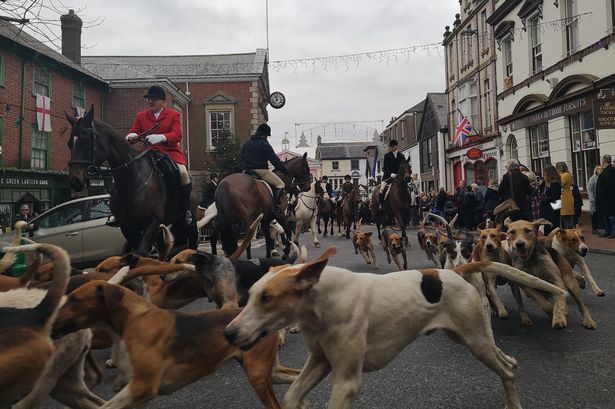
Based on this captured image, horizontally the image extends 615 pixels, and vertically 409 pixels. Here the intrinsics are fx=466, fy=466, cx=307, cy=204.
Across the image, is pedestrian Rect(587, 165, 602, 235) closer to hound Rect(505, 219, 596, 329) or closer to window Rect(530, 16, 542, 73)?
window Rect(530, 16, 542, 73)

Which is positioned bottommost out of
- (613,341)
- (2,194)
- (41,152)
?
(613,341)

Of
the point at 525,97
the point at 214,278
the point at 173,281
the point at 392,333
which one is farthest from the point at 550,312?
the point at 525,97

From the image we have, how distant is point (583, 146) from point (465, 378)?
53.8ft

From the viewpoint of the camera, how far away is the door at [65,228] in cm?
1006

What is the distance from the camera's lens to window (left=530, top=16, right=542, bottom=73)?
67.3 feet

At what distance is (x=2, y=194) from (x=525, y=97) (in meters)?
23.2

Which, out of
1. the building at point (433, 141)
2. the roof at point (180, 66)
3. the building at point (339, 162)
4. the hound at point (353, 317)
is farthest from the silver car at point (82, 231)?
the building at point (339, 162)

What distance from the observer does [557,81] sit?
18547 millimetres

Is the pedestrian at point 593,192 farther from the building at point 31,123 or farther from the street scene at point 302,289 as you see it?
the building at point 31,123

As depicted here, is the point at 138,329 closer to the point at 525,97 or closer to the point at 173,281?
the point at 173,281

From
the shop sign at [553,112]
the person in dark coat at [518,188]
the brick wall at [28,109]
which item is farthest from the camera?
the brick wall at [28,109]

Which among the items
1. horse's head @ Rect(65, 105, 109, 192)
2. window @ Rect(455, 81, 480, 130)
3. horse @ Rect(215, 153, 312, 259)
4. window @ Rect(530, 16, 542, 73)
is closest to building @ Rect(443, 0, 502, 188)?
window @ Rect(455, 81, 480, 130)

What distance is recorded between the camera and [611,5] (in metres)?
15.2

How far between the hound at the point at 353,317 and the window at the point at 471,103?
2940cm
